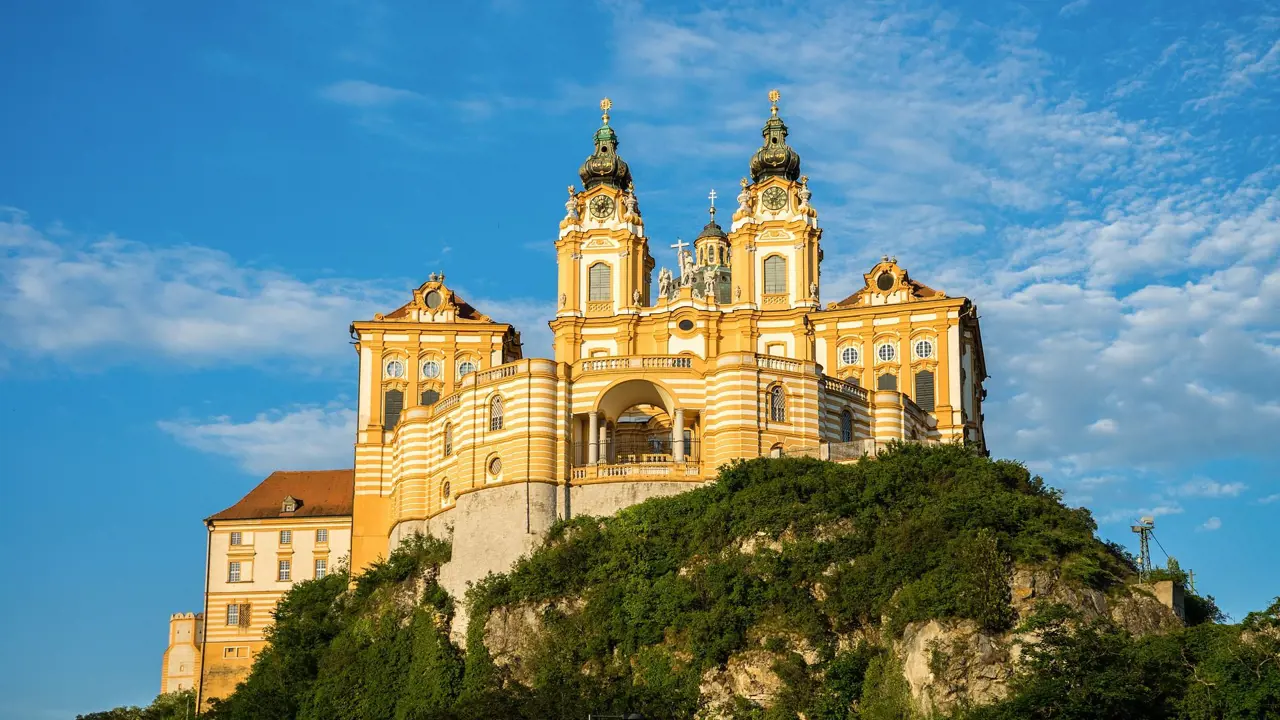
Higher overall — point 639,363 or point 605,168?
point 605,168

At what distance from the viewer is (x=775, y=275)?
94125mm

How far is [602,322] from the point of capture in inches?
3701

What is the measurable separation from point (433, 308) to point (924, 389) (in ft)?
81.9

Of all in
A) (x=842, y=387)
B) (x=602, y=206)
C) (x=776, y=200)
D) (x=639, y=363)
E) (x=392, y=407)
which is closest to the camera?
(x=639, y=363)

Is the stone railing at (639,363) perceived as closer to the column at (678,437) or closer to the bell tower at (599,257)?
the column at (678,437)

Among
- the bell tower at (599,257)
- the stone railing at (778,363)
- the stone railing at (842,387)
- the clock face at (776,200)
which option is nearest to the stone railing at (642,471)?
the stone railing at (778,363)

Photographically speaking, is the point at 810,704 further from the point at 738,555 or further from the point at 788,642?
the point at 738,555

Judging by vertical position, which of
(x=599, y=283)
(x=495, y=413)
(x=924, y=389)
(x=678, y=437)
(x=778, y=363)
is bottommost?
(x=678, y=437)

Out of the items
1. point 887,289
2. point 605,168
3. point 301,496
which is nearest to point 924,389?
point 887,289

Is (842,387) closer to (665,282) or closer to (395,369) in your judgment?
(665,282)

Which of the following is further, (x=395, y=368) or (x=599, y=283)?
(x=599, y=283)

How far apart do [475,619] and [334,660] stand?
7.72m

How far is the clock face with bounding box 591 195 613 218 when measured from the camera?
9681 cm

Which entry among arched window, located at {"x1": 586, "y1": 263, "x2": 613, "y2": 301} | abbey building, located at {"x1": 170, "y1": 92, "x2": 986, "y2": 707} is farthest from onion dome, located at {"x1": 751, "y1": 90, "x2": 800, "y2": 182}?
arched window, located at {"x1": 586, "y1": 263, "x2": 613, "y2": 301}
